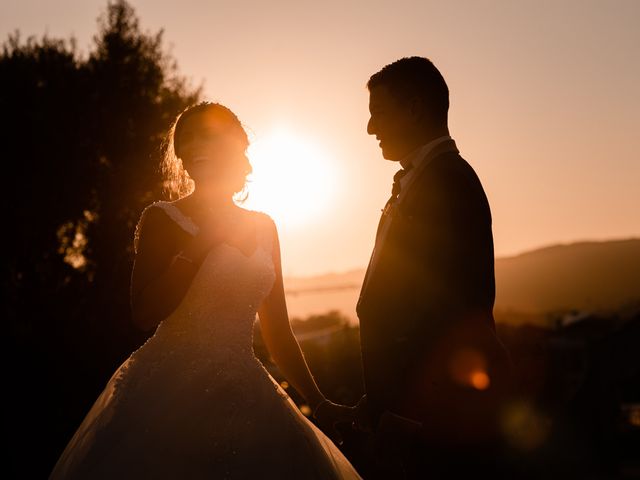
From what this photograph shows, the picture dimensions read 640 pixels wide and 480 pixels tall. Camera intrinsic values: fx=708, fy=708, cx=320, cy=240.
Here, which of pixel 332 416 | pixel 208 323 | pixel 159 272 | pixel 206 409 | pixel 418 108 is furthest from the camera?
pixel 332 416

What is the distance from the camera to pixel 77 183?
76.4 feet

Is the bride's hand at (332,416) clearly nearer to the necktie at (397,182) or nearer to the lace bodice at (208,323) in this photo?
the lace bodice at (208,323)

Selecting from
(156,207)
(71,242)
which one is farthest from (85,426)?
(71,242)

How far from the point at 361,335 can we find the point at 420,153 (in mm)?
1002

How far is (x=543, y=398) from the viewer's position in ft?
64.6

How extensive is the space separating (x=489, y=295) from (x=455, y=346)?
306 millimetres

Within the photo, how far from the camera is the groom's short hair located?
3746mm

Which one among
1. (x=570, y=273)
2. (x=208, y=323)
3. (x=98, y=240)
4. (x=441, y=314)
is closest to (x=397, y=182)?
(x=441, y=314)

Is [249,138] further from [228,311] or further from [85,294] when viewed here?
[85,294]

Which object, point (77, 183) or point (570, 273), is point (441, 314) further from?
point (570, 273)

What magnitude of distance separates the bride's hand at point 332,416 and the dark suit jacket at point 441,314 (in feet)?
2.16

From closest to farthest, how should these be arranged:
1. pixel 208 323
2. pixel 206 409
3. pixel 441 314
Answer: pixel 441 314, pixel 206 409, pixel 208 323

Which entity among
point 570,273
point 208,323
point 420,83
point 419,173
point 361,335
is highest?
point 420,83

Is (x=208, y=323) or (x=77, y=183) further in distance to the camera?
(x=77, y=183)
